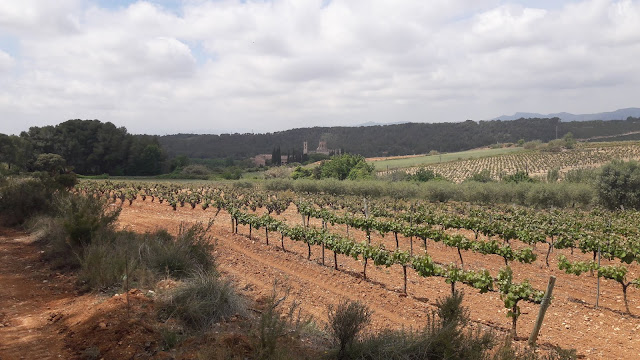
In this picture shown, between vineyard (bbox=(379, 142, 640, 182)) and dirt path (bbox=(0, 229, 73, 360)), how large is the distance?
177 ft

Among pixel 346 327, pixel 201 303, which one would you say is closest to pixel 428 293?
pixel 346 327

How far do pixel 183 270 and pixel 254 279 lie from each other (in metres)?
2.99

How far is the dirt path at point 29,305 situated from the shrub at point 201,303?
142 cm

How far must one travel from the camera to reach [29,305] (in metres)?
6.56

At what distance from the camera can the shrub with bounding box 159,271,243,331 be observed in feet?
18.9

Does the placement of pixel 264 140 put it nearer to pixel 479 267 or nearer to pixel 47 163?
pixel 47 163


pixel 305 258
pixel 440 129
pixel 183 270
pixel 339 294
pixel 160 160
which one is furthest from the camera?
pixel 440 129

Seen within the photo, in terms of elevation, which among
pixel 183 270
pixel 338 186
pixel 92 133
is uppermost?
pixel 92 133

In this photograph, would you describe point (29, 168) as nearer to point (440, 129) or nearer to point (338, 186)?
point (338, 186)

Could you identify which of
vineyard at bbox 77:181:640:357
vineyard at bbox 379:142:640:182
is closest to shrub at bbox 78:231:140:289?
vineyard at bbox 77:181:640:357

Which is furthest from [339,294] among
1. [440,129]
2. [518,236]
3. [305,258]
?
[440,129]

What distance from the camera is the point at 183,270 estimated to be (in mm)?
8055

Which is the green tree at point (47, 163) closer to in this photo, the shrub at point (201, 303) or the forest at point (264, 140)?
the forest at point (264, 140)

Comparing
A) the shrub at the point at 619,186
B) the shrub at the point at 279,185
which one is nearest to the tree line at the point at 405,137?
the shrub at the point at 279,185
